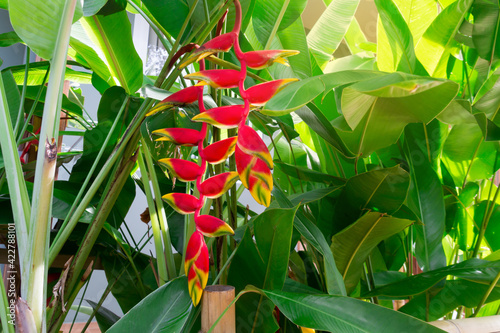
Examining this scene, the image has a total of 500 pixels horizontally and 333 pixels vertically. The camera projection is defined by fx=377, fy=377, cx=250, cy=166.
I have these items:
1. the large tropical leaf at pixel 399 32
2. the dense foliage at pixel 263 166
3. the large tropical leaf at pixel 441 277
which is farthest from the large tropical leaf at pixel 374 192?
the large tropical leaf at pixel 399 32

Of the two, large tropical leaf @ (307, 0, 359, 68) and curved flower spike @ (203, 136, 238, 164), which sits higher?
large tropical leaf @ (307, 0, 359, 68)

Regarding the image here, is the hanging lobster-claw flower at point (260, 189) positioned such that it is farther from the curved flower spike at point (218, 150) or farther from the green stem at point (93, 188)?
the green stem at point (93, 188)

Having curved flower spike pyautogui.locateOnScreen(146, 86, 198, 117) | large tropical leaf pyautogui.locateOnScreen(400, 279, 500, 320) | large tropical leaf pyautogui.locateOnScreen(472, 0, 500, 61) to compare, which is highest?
large tropical leaf pyautogui.locateOnScreen(472, 0, 500, 61)

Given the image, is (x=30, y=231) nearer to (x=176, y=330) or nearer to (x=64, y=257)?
(x=176, y=330)

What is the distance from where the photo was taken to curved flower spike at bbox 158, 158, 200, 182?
1.06 feet

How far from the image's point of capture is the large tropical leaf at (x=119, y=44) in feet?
2.02

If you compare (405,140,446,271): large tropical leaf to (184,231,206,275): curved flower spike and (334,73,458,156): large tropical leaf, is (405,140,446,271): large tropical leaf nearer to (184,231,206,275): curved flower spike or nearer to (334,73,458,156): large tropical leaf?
(334,73,458,156): large tropical leaf

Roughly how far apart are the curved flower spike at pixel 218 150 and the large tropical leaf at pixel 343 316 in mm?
154

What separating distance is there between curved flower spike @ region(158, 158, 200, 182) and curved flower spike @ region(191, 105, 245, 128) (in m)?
0.06

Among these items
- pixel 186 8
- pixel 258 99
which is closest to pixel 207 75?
pixel 258 99

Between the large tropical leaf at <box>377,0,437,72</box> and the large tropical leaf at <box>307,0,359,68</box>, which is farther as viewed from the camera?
the large tropical leaf at <box>307,0,359,68</box>

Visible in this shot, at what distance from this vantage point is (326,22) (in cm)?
90

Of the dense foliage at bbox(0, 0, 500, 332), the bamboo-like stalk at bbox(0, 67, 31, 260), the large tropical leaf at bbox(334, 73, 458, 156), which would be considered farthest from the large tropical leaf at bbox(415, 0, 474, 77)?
the bamboo-like stalk at bbox(0, 67, 31, 260)

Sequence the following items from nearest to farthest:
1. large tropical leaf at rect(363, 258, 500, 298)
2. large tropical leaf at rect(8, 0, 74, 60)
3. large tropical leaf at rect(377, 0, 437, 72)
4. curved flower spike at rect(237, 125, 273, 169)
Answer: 1. curved flower spike at rect(237, 125, 273, 169)
2. large tropical leaf at rect(8, 0, 74, 60)
3. large tropical leaf at rect(363, 258, 500, 298)
4. large tropical leaf at rect(377, 0, 437, 72)
